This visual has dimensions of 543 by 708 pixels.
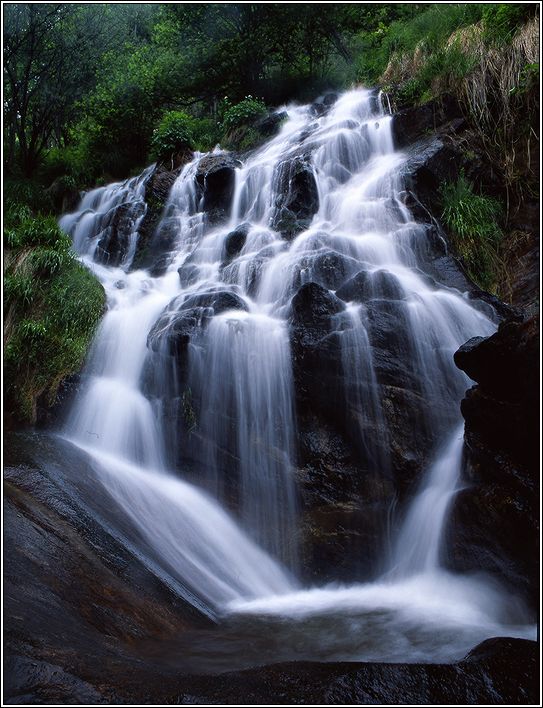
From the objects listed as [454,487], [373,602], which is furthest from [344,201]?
[373,602]

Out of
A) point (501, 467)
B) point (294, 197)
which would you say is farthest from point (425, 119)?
point (501, 467)

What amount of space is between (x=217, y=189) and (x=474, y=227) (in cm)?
572

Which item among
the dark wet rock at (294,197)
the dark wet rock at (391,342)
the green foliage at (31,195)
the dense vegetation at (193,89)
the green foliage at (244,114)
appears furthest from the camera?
the green foliage at (244,114)

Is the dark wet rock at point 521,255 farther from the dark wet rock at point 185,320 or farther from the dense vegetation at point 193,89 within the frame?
the dark wet rock at point 185,320

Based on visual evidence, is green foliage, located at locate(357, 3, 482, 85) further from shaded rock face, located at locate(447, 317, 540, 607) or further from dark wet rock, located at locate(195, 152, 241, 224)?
shaded rock face, located at locate(447, 317, 540, 607)

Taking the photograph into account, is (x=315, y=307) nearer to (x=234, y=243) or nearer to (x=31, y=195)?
(x=234, y=243)

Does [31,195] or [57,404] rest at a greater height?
[31,195]

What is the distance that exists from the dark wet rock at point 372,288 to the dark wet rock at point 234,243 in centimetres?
300

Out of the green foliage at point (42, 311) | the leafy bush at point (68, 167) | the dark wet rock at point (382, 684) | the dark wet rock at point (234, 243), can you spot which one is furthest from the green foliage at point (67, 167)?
the dark wet rock at point (382, 684)

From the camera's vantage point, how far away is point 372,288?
6922 mm

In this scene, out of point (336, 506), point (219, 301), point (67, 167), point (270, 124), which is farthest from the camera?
point (67, 167)

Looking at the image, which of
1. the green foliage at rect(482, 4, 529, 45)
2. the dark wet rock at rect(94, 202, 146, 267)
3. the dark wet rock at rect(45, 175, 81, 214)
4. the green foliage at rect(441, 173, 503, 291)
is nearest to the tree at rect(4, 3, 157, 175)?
the dark wet rock at rect(45, 175, 81, 214)

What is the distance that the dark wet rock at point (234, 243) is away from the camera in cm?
948

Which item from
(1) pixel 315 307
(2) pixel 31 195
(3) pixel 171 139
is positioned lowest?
(1) pixel 315 307
